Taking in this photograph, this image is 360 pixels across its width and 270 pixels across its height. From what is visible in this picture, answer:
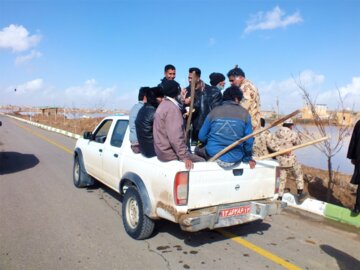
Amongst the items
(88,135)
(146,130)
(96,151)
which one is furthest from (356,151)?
(88,135)

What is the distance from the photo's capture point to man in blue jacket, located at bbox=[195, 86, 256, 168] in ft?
14.0

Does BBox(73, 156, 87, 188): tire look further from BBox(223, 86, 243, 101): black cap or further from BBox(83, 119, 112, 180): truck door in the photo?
BBox(223, 86, 243, 101): black cap

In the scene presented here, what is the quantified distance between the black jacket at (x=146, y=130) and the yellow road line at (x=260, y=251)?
169cm

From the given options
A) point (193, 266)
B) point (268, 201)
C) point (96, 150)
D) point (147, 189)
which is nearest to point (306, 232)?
point (268, 201)

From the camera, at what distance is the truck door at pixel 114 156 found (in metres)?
5.30

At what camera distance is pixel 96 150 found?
20.6 ft

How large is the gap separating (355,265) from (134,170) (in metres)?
3.07

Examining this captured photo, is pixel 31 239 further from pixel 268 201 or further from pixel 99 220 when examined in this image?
pixel 268 201

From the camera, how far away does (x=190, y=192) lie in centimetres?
382

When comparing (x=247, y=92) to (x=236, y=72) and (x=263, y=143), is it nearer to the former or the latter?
(x=236, y=72)

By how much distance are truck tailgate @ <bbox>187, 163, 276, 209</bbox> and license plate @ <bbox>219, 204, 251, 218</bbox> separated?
97 mm

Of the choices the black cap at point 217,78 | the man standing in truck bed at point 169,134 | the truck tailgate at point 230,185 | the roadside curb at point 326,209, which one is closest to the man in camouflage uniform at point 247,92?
the black cap at point 217,78

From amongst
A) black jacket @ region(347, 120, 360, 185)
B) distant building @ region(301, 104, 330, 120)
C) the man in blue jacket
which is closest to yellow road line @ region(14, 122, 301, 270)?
the man in blue jacket

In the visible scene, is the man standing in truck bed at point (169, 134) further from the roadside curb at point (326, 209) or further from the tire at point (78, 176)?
the tire at point (78, 176)
